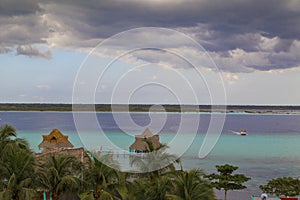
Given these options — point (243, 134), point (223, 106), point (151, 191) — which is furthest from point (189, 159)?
point (243, 134)

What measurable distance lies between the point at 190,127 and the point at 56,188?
1348 cm

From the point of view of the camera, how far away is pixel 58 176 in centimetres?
1332

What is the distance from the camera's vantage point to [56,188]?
13.4 metres

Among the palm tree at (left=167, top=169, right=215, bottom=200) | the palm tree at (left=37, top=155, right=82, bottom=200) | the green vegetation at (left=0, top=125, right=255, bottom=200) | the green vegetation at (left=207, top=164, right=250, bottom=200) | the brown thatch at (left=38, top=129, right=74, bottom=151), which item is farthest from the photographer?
the brown thatch at (left=38, top=129, right=74, bottom=151)

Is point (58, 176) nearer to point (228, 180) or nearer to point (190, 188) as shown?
point (190, 188)

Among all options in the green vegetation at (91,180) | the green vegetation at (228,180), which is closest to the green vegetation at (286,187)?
the green vegetation at (228,180)

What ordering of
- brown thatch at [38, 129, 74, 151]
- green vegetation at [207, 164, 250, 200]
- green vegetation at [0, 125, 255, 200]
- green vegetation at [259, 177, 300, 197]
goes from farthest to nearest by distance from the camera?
brown thatch at [38, 129, 74, 151], green vegetation at [207, 164, 250, 200], green vegetation at [259, 177, 300, 197], green vegetation at [0, 125, 255, 200]

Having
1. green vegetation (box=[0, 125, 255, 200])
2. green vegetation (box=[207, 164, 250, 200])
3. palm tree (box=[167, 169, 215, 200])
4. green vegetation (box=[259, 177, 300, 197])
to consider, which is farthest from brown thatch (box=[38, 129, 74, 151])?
palm tree (box=[167, 169, 215, 200])

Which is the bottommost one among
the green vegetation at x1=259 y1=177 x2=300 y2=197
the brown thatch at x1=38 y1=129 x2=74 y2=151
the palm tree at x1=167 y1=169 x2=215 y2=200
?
the green vegetation at x1=259 y1=177 x2=300 y2=197

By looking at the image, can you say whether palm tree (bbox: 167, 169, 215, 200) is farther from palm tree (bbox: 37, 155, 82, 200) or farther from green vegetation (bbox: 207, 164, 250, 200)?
green vegetation (bbox: 207, 164, 250, 200)

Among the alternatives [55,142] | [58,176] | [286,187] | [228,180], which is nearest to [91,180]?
[58,176]

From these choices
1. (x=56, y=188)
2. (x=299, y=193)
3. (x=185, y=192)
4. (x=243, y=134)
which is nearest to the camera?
(x=185, y=192)

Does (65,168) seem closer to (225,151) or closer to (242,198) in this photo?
(242,198)

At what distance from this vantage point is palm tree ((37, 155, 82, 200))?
13.2m
